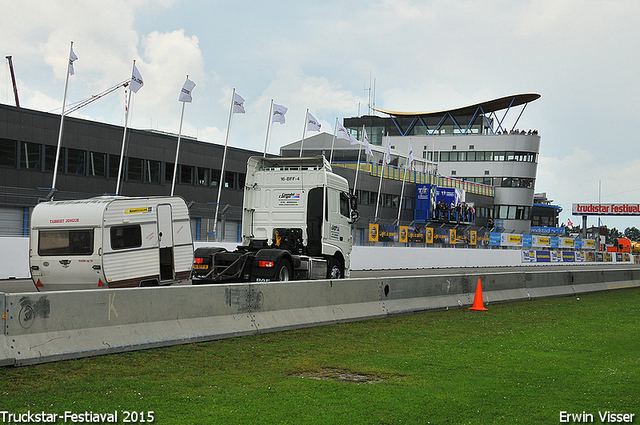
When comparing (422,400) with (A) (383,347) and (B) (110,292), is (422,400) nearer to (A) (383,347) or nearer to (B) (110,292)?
(A) (383,347)

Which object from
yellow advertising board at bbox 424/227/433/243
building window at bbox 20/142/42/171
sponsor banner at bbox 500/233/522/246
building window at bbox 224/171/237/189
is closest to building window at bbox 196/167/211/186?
building window at bbox 224/171/237/189

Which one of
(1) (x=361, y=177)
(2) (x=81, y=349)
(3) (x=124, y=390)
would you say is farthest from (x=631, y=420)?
(1) (x=361, y=177)

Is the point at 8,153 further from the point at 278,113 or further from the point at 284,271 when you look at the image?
the point at 284,271

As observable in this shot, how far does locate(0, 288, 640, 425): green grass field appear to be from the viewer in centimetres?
594

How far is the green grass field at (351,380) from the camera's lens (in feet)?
19.5

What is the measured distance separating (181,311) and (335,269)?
11.2 m

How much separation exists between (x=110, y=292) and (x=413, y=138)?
9896cm

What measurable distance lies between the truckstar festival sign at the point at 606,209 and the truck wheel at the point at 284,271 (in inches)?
4160

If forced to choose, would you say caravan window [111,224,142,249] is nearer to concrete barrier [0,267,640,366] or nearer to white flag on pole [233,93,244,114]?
concrete barrier [0,267,640,366]

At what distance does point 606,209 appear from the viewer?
117 metres

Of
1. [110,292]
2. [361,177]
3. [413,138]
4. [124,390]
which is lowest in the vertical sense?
[124,390]

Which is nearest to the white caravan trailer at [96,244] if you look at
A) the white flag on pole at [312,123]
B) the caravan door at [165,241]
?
the caravan door at [165,241]

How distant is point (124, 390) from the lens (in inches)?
259

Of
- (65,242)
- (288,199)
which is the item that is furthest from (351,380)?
(288,199)
